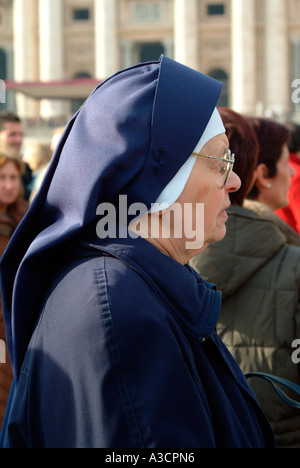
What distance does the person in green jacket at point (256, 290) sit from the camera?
2207 millimetres

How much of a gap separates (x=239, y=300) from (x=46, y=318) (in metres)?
1.11

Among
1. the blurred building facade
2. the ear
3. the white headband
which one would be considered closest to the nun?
the white headband

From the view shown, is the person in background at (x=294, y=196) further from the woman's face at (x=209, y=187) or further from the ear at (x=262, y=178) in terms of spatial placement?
the woman's face at (x=209, y=187)

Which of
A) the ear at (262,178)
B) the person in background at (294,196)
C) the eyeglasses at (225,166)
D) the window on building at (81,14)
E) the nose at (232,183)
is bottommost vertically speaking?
the person in background at (294,196)

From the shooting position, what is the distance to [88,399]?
3.93 feet

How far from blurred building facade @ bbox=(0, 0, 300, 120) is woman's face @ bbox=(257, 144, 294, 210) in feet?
98.7

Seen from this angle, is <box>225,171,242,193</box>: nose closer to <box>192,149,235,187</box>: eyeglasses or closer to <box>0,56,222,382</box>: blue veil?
<box>192,149,235,187</box>: eyeglasses

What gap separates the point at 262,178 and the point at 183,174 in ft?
4.92

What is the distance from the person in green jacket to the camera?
86.9 inches

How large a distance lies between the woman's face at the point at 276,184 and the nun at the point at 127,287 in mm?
1362

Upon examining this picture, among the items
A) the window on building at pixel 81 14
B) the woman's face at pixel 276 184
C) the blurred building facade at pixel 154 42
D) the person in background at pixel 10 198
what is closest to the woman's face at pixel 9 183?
the person in background at pixel 10 198

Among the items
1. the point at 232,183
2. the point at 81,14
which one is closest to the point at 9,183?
the point at 232,183

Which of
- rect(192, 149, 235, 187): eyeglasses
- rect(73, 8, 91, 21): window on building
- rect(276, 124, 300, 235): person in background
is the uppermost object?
rect(73, 8, 91, 21): window on building

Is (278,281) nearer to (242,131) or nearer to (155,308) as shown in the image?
(242,131)
